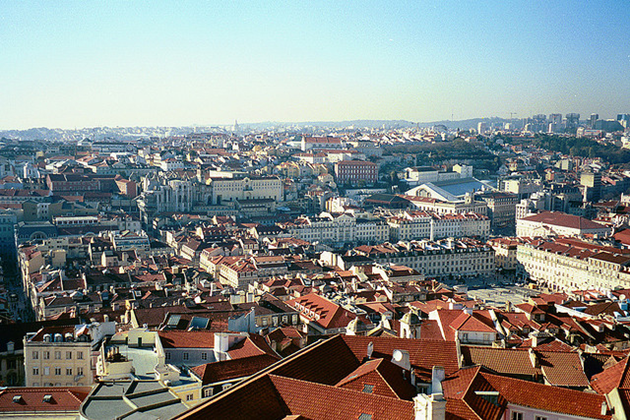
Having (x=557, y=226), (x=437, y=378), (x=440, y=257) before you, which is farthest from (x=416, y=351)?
(x=557, y=226)

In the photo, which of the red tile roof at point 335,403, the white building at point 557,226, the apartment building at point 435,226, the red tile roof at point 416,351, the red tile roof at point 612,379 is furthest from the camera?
the apartment building at point 435,226

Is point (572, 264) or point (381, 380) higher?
point (381, 380)

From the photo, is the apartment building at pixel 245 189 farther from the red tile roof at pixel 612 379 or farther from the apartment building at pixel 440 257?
the red tile roof at pixel 612 379

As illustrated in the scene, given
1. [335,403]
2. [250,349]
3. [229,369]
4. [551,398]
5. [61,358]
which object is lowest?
[61,358]

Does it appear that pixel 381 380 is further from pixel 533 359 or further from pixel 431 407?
pixel 533 359

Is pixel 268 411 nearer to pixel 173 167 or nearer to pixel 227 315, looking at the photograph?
pixel 227 315

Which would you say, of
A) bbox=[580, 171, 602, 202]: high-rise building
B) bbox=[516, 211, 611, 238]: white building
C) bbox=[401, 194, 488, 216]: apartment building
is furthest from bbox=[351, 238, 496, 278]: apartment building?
bbox=[580, 171, 602, 202]: high-rise building

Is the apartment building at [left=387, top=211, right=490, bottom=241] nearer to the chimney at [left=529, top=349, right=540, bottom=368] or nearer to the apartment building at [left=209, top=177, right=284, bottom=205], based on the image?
the apartment building at [left=209, top=177, right=284, bottom=205]

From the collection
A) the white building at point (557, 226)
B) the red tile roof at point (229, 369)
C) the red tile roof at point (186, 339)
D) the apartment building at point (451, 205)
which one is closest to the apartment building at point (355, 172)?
the apartment building at point (451, 205)

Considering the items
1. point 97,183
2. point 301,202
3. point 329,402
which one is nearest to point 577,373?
point 329,402

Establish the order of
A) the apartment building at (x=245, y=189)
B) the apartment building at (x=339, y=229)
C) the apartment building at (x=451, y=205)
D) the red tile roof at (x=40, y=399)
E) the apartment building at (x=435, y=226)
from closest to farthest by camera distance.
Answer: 1. the red tile roof at (x=40, y=399)
2. the apartment building at (x=339, y=229)
3. the apartment building at (x=435, y=226)
4. the apartment building at (x=245, y=189)
5. the apartment building at (x=451, y=205)

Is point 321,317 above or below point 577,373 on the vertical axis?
below
